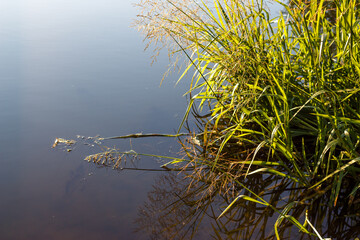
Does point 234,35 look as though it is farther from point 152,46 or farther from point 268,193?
point 152,46

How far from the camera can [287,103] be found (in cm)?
154

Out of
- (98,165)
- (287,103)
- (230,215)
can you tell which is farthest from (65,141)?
(287,103)

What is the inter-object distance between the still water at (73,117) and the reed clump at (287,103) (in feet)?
1.14

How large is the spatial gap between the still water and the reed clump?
347 millimetres

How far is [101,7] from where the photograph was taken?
17.3 ft

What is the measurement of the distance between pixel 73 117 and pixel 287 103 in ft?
4.18

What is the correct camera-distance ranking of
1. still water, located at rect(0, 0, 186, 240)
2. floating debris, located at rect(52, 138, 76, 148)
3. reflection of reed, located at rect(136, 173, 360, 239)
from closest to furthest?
1. reflection of reed, located at rect(136, 173, 360, 239)
2. still water, located at rect(0, 0, 186, 240)
3. floating debris, located at rect(52, 138, 76, 148)

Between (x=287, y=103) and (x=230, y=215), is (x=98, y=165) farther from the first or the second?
(x=287, y=103)

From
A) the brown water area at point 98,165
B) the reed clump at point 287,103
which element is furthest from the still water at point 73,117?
the reed clump at point 287,103

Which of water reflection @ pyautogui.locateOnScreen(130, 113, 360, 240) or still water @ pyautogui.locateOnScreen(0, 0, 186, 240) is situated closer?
water reflection @ pyautogui.locateOnScreen(130, 113, 360, 240)

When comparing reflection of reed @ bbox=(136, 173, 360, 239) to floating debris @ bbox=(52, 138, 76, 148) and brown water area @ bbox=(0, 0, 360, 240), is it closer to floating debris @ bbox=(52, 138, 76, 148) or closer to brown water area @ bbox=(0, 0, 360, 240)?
brown water area @ bbox=(0, 0, 360, 240)

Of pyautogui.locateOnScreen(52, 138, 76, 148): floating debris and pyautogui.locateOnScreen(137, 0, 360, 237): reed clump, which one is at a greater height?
pyautogui.locateOnScreen(52, 138, 76, 148): floating debris

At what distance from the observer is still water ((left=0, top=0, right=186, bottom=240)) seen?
166 centimetres

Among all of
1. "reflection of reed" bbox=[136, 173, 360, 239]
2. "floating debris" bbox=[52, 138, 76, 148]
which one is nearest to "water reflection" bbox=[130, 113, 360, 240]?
"reflection of reed" bbox=[136, 173, 360, 239]
